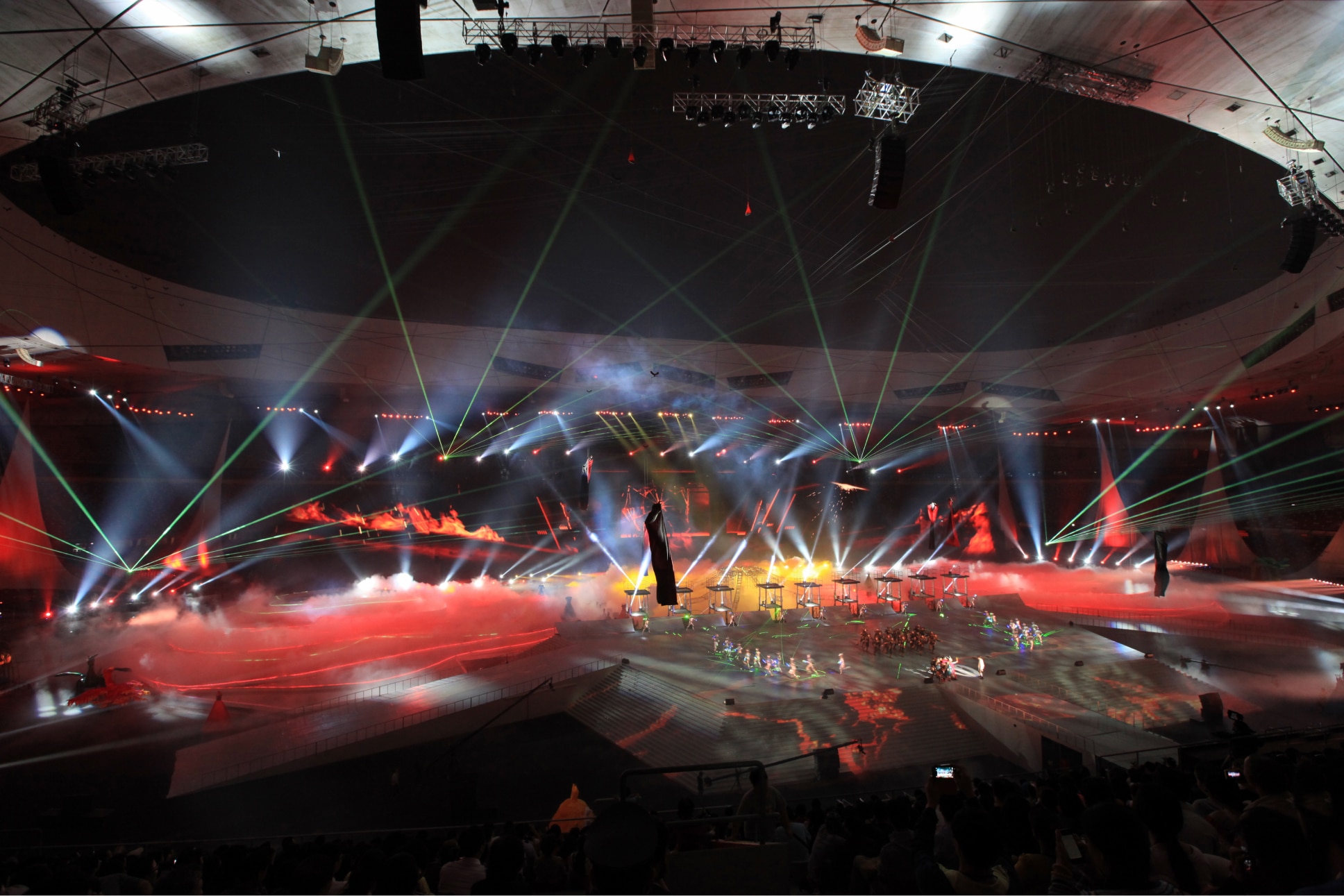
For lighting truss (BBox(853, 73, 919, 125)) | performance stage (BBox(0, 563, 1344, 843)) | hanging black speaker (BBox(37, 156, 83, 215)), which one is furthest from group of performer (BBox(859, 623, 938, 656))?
hanging black speaker (BBox(37, 156, 83, 215))

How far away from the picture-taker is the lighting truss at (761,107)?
8.55m

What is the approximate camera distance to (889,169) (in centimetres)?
832

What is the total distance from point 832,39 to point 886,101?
1.21m

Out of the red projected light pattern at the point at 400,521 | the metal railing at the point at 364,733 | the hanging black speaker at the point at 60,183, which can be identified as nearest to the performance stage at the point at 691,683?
the metal railing at the point at 364,733

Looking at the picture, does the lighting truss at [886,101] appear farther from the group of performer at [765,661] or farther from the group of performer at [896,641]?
the group of performer at [896,641]

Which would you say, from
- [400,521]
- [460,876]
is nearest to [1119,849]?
[460,876]

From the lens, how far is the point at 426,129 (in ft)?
41.1

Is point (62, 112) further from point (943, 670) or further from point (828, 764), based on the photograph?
point (943, 670)

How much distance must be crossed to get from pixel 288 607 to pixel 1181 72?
2451cm

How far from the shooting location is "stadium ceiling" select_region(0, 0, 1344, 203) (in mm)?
7586

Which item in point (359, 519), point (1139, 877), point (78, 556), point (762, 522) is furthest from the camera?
point (762, 522)

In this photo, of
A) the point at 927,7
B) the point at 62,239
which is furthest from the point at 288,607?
the point at 927,7

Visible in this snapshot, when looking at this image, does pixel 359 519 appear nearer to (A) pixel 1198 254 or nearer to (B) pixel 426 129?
(B) pixel 426 129

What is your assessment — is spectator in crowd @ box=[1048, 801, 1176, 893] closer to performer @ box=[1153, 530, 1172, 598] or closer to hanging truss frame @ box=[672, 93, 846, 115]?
hanging truss frame @ box=[672, 93, 846, 115]
